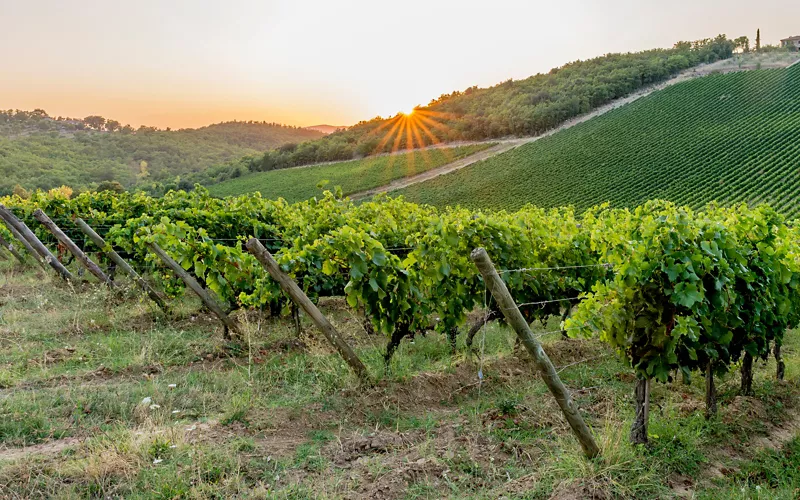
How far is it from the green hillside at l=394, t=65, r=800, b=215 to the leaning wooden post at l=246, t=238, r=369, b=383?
125ft

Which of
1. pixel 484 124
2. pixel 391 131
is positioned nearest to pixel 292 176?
pixel 391 131

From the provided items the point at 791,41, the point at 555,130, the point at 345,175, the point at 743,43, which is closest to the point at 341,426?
the point at 345,175

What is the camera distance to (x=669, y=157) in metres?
53.7

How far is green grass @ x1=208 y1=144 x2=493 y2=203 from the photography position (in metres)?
70.4

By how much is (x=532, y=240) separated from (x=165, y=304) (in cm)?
687

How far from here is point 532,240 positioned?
888 centimetres

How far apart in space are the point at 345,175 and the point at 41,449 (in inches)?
2942

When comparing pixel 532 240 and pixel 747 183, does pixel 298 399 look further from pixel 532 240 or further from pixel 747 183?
pixel 747 183

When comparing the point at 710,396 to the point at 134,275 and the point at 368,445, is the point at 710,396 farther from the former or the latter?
the point at 134,275

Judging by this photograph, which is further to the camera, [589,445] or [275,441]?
[275,441]

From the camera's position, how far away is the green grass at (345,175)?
2773 inches

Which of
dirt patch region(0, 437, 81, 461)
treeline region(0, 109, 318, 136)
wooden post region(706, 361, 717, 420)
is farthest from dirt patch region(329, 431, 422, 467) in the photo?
treeline region(0, 109, 318, 136)

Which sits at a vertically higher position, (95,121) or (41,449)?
(95,121)

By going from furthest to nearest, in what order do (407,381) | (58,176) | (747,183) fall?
1. (58,176)
2. (747,183)
3. (407,381)
